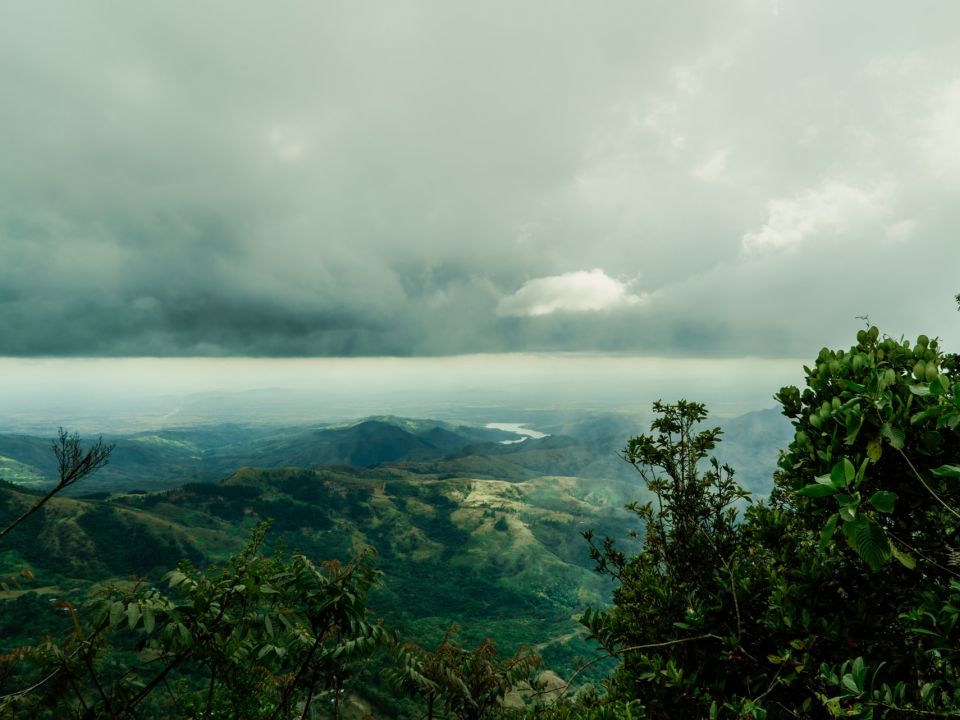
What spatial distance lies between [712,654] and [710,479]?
345 cm

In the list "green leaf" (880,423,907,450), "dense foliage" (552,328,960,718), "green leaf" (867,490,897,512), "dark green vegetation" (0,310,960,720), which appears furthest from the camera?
"dark green vegetation" (0,310,960,720)

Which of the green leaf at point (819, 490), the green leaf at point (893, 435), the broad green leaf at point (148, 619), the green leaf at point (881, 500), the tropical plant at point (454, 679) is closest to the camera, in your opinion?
the green leaf at point (881, 500)

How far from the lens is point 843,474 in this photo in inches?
156

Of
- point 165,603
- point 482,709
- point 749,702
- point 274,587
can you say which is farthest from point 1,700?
point 749,702

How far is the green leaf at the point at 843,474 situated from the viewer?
386cm

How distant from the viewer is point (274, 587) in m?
8.40

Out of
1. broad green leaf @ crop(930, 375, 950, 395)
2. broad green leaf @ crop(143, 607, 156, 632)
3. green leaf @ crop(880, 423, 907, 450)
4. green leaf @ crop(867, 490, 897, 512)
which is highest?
broad green leaf @ crop(930, 375, 950, 395)

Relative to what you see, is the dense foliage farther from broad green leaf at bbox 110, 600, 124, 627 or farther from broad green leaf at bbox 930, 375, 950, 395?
broad green leaf at bbox 110, 600, 124, 627

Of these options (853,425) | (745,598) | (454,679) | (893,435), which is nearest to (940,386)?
(893,435)

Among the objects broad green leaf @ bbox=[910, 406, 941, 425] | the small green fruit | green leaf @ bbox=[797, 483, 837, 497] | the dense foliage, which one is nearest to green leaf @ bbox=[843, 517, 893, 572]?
the dense foliage

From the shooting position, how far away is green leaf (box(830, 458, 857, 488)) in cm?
386

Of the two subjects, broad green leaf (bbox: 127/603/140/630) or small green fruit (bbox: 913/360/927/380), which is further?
broad green leaf (bbox: 127/603/140/630)

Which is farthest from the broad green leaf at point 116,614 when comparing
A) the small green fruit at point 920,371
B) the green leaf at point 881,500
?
the small green fruit at point 920,371

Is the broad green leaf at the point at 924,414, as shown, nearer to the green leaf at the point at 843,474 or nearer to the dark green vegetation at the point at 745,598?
the dark green vegetation at the point at 745,598
